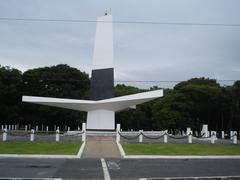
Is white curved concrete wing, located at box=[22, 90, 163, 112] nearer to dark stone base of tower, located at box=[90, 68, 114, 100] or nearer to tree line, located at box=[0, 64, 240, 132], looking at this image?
dark stone base of tower, located at box=[90, 68, 114, 100]

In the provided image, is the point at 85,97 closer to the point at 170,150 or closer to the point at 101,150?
the point at 101,150

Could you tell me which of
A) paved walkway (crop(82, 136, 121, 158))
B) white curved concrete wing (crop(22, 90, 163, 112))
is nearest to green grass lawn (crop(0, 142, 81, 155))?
paved walkway (crop(82, 136, 121, 158))

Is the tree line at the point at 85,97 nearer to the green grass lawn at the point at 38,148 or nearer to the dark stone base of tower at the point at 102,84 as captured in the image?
the dark stone base of tower at the point at 102,84

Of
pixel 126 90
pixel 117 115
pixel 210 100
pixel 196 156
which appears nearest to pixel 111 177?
pixel 196 156

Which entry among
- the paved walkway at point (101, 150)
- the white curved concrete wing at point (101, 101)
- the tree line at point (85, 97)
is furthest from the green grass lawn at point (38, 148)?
the tree line at point (85, 97)

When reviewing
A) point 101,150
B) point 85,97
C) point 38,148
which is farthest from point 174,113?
point 38,148

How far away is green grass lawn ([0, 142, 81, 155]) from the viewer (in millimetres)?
24884

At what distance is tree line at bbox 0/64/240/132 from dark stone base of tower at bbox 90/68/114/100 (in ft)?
95.5

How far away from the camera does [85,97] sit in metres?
75.9

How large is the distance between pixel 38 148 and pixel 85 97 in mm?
49306

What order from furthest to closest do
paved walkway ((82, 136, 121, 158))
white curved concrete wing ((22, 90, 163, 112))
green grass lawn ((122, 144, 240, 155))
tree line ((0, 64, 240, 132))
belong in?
tree line ((0, 64, 240, 132)) → white curved concrete wing ((22, 90, 163, 112)) → green grass lawn ((122, 144, 240, 155)) → paved walkway ((82, 136, 121, 158))

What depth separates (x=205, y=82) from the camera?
80625mm

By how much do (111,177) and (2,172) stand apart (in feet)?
13.7

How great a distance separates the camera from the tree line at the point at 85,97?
70438 mm
